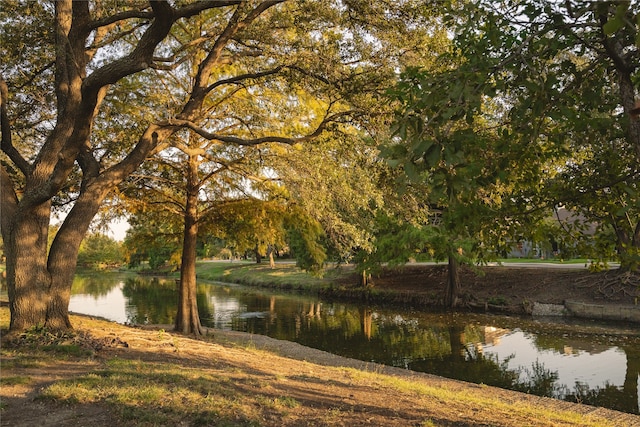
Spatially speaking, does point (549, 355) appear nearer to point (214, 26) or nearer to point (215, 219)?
point (215, 219)

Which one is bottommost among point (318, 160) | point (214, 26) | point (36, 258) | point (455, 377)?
point (455, 377)

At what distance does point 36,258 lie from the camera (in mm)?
9945

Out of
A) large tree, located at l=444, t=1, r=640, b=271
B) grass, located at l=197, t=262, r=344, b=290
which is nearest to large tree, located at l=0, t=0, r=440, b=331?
large tree, located at l=444, t=1, r=640, b=271

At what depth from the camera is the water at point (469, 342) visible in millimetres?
13062

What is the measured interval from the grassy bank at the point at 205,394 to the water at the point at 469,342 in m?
3.20

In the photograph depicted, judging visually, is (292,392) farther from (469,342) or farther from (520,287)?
(520,287)

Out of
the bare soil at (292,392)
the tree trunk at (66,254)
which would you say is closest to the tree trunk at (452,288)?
the bare soil at (292,392)

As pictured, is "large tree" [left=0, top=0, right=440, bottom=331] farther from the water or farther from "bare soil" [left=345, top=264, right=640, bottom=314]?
"bare soil" [left=345, top=264, right=640, bottom=314]

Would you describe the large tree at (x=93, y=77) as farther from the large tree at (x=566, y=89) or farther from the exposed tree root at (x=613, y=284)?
the exposed tree root at (x=613, y=284)

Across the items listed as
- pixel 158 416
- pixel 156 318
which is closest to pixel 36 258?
pixel 158 416

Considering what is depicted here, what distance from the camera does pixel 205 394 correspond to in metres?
6.30

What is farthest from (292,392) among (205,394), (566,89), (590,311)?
(590,311)

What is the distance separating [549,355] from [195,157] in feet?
42.7

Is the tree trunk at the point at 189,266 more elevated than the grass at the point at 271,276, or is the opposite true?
the tree trunk at the point at 189,266
